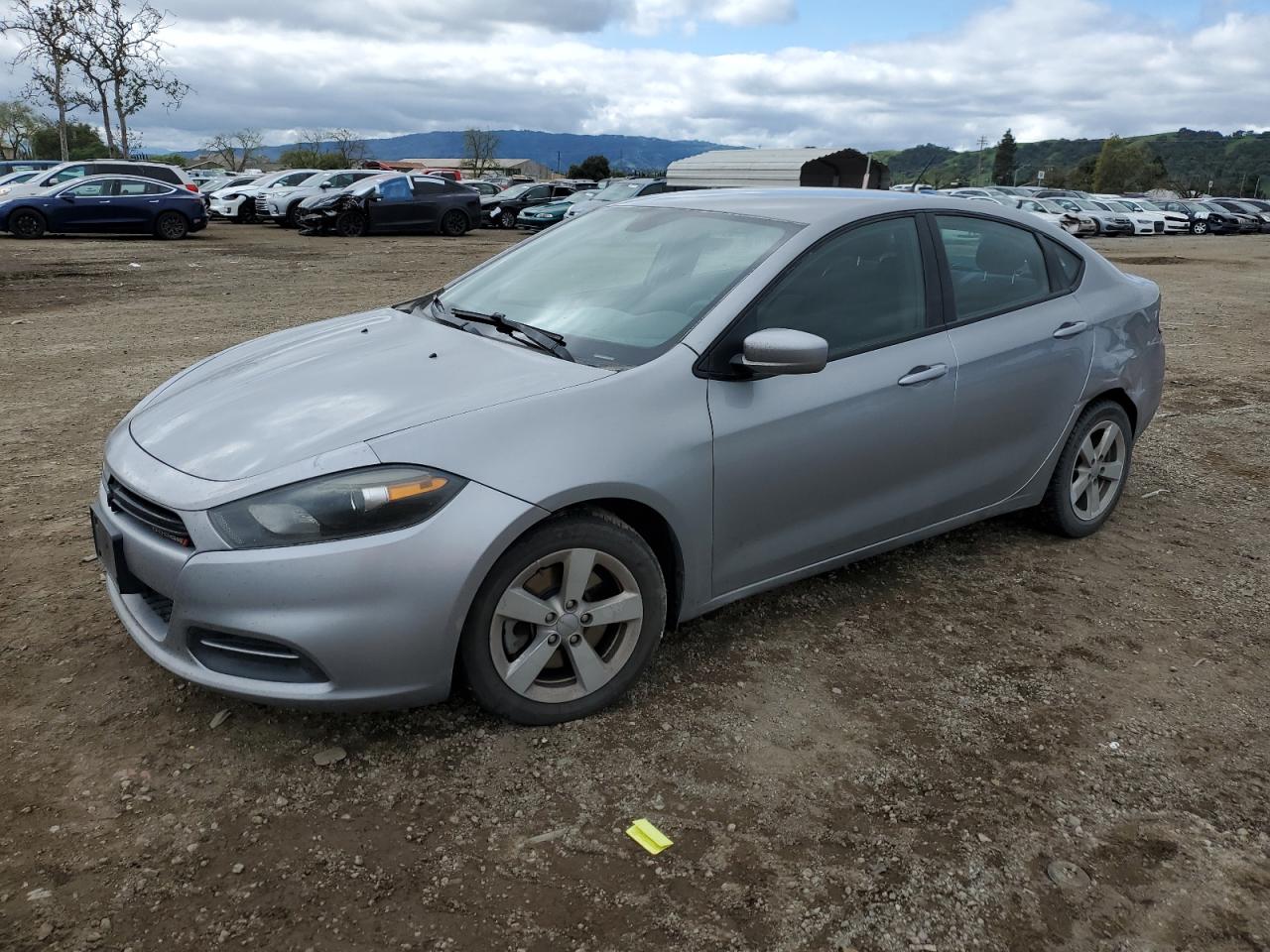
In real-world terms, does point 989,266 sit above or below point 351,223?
above

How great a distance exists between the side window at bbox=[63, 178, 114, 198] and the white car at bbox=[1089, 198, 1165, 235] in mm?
32319

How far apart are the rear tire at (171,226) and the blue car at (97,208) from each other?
2cm

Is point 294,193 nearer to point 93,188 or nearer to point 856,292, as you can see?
point 93,188

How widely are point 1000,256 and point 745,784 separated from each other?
2.55 meters

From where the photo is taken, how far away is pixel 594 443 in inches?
112

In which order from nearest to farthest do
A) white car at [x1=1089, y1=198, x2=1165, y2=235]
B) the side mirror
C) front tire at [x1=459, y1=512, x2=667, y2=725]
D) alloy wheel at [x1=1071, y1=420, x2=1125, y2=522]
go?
front tire at [x1=459, y1=512, x2=667, y2=725]
the side mirror
alloy wheel at [x1=1071, y1=420, x2=1125, y2=522]
white car at [x1=1089, y1=198, x2=1165, y2=235]

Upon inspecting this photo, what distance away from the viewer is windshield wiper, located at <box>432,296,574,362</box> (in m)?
3.25

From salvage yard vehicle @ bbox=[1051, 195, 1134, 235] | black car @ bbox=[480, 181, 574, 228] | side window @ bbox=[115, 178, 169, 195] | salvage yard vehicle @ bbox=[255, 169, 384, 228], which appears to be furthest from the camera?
salvage yard vehicle @ bbox=[1051, 195, 1134, 235]

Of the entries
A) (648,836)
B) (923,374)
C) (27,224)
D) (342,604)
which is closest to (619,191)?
(27,224)

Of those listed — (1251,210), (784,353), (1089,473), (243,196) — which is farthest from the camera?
(1251,210)

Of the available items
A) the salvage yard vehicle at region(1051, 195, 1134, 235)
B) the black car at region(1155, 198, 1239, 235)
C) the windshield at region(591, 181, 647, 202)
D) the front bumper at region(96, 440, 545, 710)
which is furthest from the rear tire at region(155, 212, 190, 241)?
the black car at region(1155, 198, 1239, 235)

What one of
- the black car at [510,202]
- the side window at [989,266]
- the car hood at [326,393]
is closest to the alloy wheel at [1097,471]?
the side window at [989,266]

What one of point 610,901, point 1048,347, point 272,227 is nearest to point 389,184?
point 272,227

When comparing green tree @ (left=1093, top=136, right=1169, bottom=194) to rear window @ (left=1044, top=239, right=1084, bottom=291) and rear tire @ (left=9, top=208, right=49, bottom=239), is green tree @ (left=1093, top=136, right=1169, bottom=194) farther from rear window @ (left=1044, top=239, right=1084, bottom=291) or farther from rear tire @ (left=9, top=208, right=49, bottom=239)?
rear window @ (left=1044, top=239, right=1084, bottom=291)
